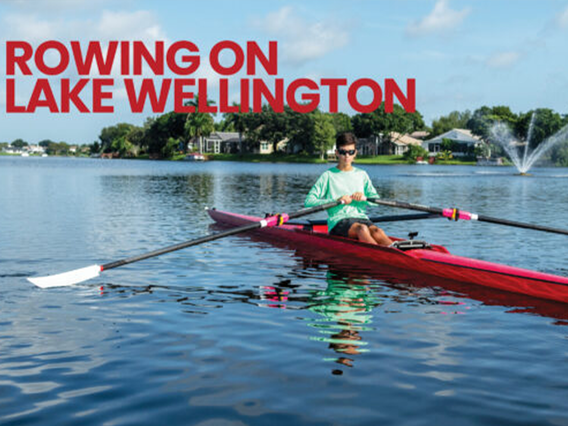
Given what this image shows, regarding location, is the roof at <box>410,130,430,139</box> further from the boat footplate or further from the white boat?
the boat footplate

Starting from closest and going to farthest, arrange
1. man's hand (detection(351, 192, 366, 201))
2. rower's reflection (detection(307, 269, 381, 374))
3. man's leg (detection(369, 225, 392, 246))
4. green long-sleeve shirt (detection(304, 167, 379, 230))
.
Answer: rower's reflection (detection(307, 269, 381, 374))
man's hand (detection(351, 192, 366, 201))
green long-sleeve shirt (detection(304, 167, 379, 230))
man's leg (detection(369, 225, 392, 246))

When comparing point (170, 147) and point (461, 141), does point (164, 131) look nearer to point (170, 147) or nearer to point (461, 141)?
point (170, 147)

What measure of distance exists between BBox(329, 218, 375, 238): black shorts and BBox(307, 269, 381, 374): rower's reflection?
0.86 meters

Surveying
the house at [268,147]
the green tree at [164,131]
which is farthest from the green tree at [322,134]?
the green tree at [164,131]

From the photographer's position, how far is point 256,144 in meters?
151

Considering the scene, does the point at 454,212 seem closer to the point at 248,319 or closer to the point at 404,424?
the point at 248,319

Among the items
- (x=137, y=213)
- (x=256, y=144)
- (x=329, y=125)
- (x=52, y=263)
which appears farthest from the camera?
(x=256, y=144)

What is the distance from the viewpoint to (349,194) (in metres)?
11.5

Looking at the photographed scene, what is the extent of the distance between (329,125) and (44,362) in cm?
12315

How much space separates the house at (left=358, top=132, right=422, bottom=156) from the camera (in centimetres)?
14550

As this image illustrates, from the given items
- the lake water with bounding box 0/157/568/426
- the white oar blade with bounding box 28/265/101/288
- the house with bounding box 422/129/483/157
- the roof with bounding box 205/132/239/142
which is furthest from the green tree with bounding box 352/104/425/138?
the white oar blade with bounding box 28/265/101/288

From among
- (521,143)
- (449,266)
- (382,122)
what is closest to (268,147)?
(382,122)

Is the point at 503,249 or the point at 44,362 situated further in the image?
the point at 503,249

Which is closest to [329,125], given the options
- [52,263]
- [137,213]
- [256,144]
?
[256,144]
